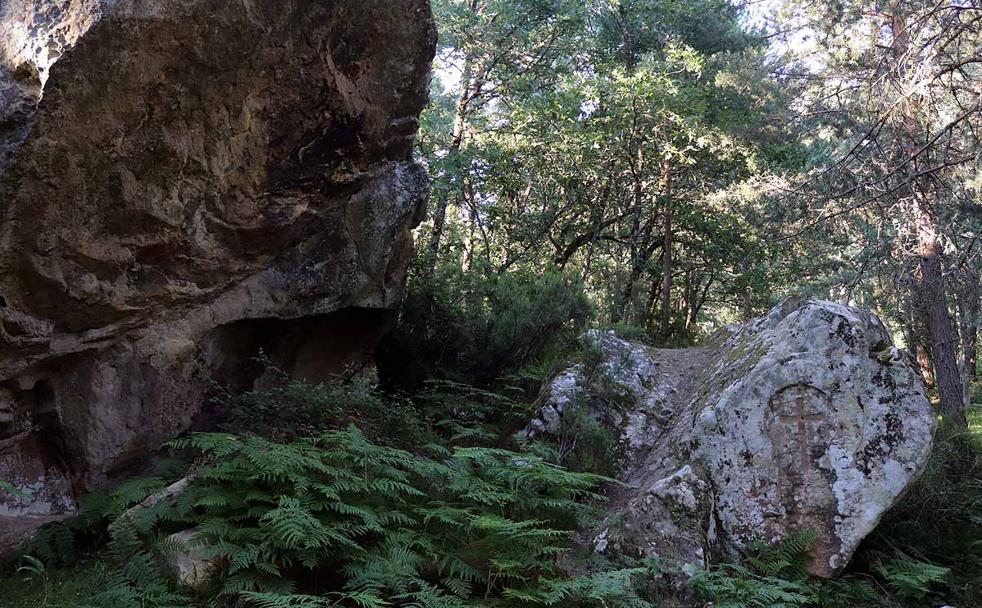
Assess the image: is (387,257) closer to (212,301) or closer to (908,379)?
(212,301)

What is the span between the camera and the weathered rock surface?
5.21 meters

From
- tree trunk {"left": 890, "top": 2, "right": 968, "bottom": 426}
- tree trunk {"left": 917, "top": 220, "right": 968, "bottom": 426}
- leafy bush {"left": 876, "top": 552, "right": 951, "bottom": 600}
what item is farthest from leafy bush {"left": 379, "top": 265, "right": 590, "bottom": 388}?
tree trunk {"left": 917, "top": 220, "right": 968, "bottom": 426}

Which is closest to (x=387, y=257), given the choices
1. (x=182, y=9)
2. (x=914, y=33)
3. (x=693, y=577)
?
(x=182, y=9)

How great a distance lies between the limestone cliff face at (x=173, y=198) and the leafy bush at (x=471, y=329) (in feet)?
3.80

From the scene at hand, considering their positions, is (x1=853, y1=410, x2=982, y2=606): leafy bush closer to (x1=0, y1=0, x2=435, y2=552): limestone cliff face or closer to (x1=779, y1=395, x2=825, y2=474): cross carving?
(x1=779, y1=395, x2=825, y2=474): cross carving

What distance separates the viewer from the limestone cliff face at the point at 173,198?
4520 millimetres

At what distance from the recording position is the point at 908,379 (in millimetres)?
5531

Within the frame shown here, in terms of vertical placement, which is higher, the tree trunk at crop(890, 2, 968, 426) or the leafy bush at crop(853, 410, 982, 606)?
the tree trunk at crop(890, 2, 968, 426)

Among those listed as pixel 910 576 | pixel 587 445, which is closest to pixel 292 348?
pixel 587 445

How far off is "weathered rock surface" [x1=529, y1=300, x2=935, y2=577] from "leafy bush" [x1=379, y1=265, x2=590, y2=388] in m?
2.65

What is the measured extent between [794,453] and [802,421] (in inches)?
11.0

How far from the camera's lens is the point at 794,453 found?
18.0 feet

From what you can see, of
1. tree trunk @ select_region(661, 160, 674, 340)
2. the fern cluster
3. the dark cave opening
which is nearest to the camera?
the fern cluster

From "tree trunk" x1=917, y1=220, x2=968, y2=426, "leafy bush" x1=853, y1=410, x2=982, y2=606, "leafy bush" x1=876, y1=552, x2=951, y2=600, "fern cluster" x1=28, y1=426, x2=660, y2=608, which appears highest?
"tree trunk" x1=917, y1=220, x2=968, y2=426
